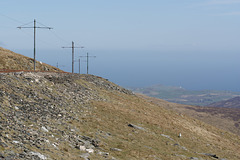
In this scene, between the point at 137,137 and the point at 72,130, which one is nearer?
the point at 72,130

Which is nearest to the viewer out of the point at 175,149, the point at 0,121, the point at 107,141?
the point at 0,121

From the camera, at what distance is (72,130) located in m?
25.1

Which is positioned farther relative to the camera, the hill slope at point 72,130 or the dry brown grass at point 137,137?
the dry brown grass at point 137,137

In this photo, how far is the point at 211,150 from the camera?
36.1 meters

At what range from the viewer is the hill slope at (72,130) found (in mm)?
18766

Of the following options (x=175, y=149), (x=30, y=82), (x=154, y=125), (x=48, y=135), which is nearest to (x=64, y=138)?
(x=48, y=135)

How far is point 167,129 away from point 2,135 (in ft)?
85.3

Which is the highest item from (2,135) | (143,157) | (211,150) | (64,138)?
(2,135)

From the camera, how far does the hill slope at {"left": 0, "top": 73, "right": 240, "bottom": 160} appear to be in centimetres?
1877

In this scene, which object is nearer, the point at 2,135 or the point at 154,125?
the point at 2,135

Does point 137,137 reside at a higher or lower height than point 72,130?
lower

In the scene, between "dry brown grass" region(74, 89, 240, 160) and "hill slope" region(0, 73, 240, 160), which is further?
"dry brown grass" region(74, 89, 240, 160)

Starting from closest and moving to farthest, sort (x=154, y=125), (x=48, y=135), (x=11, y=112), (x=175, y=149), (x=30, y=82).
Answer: (x=48, y=135)
(x=11, y=112)
(x=175, y=149)
(x=30, y=82)
(x=154, y=125)

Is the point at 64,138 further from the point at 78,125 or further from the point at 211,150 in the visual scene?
the point at 211,150
